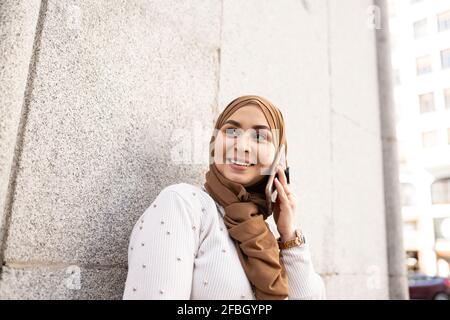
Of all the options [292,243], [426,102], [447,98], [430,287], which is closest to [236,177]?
[292,243]

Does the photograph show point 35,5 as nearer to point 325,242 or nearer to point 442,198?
point 325,242

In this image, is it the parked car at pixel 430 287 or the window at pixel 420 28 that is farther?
the window at pixel 420 28

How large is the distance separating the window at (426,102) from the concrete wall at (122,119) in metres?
13.0

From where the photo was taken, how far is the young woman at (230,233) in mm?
1223

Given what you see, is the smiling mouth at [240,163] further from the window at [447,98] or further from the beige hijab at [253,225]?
the window at [447,98]

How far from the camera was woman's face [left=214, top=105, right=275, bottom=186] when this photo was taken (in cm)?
162

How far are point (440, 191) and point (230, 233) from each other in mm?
21177

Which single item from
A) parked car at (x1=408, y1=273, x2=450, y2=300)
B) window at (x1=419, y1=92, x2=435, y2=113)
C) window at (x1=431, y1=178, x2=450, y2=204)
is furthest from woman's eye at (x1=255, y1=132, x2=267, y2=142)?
window at (x1=431, y1=178, x2=450, y2=204)

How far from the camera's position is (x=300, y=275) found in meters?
1.61

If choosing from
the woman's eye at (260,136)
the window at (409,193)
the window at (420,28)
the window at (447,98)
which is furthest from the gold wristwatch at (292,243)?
the window at (409,193)

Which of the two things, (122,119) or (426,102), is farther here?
(426,102)

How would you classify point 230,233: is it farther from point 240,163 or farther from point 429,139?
point 429,139

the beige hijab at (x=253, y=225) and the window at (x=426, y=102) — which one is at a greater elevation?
the window at (x=426, y=102)

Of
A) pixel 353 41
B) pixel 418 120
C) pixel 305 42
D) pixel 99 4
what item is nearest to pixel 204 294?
pixel 99 4
